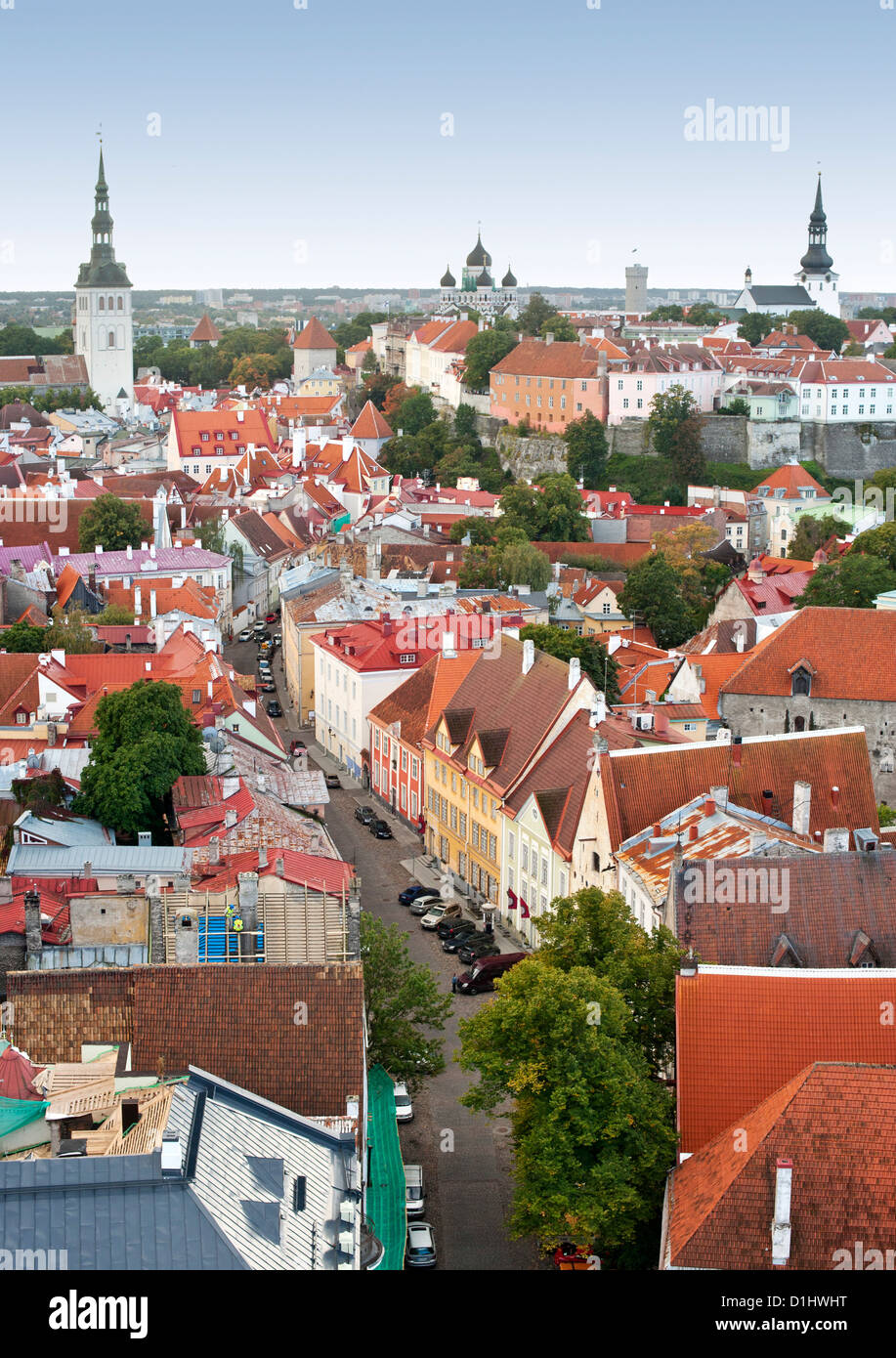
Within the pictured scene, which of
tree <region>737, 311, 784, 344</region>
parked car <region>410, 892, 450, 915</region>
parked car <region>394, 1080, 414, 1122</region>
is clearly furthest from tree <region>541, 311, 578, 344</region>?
parked car <region>394, 1080, 414, 1122</region>

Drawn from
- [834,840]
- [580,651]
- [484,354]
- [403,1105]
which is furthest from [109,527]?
[834,840]

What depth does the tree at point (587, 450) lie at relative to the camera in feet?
279

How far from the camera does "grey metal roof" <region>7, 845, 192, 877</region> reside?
1174 inches

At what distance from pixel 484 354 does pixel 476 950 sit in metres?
67.6

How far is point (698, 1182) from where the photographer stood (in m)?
17.8

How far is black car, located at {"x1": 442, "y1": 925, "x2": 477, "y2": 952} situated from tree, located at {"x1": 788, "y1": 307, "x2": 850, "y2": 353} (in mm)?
79396

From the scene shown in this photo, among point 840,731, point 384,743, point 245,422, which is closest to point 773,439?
point 245,422

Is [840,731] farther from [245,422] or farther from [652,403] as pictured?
[245,422]

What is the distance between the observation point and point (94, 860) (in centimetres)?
3041

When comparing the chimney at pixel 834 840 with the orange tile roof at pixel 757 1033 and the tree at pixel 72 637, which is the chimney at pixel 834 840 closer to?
the orange tile roof at pixel 757 1033

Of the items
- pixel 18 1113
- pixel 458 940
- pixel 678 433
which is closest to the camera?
pixel 18 1113

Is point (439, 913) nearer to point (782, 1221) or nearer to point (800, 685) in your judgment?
point (800, 685)

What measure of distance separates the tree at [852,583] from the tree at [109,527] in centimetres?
2444

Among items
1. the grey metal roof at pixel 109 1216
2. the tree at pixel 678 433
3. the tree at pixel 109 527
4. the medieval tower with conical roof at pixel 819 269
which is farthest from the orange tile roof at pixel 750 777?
the medieval tower with conical roof at pixel 819 269
